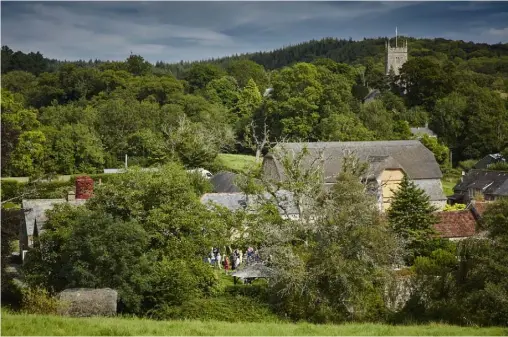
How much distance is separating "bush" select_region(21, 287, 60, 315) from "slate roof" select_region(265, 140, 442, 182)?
2332 cm

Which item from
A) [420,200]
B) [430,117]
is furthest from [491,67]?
[420,200]

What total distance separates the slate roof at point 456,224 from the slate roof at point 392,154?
11.9 m

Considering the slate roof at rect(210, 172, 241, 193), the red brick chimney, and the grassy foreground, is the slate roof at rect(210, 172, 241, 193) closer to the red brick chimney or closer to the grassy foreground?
the red brick chimney

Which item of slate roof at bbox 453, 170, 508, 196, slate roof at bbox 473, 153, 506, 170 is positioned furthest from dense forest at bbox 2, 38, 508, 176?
slate roof at bbox 453, 170, 508, 196

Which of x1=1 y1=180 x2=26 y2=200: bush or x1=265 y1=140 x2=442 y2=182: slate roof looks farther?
x1=265 y1=140 x2=442 y2=182: slate roof

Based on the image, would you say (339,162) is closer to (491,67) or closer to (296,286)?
(296,286)

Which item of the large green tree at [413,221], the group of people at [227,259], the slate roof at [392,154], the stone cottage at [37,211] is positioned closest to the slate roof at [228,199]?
the group of people at [227,259]

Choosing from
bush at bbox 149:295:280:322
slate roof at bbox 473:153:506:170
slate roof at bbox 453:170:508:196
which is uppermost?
slate roof at bbox 473:153:506:170

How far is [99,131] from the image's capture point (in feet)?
165

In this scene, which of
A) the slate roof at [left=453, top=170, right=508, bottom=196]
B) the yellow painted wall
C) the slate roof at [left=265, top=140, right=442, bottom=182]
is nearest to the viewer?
the yellow painted wall

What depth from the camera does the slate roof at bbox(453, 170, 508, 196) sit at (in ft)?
120

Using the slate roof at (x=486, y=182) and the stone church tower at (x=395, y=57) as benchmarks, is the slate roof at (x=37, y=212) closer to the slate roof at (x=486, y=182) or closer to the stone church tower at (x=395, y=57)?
the slate roof at (x=486, y=182)

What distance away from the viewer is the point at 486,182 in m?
38.2

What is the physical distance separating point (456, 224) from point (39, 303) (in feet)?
51.3
